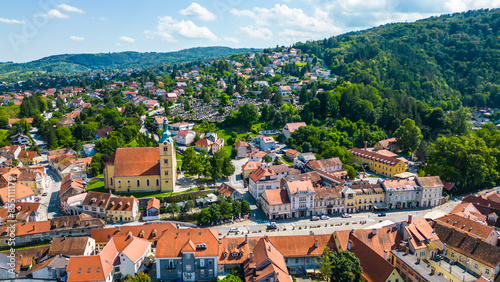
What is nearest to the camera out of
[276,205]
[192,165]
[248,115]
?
[276,205]

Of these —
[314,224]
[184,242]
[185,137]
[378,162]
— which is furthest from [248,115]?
[184,242]

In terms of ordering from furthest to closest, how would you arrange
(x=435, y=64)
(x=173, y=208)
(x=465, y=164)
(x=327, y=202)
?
(x=435, y=64) < (x=465, y=164) < (x=327, y=202) < (x=173, y=208)

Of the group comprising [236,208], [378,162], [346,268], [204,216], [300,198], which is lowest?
[204,216]

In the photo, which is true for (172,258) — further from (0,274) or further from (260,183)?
(260,183)

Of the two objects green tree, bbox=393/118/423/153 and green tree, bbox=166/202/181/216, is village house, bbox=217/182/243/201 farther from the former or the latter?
green tree, bbox=393/118/423/153

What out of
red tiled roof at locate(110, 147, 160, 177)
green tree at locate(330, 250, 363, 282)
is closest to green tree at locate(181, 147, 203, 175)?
red tiled roof at locate(110, 147, 160, 177)

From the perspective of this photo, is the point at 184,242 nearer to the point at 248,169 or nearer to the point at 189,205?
the point at 189,205

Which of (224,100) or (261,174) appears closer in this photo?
(261,174)
